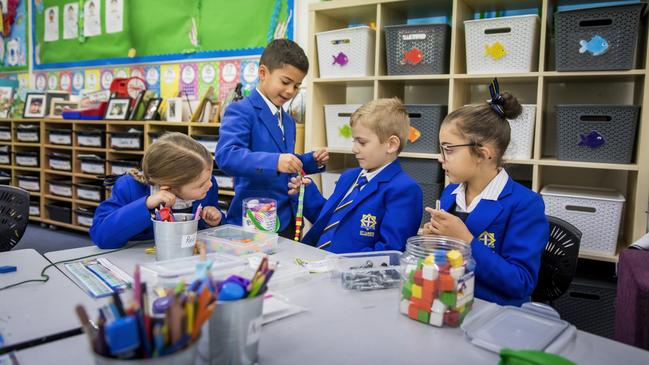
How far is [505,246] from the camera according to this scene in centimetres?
120

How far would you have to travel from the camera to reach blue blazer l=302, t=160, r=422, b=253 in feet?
4.50

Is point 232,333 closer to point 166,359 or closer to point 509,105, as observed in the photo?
point 166,359

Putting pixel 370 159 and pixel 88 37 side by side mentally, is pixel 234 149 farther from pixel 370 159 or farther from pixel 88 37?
pixel 88 37

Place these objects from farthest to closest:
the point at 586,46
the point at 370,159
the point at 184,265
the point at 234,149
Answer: the point at 586,46, the point at 234,149, the point at 370,159, the point at 184,265

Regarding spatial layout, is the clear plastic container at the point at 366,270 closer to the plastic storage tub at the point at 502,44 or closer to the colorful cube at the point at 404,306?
the colorful cube at the point at 404,306

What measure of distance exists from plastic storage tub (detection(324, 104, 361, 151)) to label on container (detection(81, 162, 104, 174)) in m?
2.17

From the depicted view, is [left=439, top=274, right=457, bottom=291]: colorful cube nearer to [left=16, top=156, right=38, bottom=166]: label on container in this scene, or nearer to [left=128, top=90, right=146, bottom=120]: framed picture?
[left=128, top=90, right=146, bottom=120]: framed picture

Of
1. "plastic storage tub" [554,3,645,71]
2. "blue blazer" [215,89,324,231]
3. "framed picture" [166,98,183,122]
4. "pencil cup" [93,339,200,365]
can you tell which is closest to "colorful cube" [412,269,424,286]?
"pencil cup" [93,339,200,365]

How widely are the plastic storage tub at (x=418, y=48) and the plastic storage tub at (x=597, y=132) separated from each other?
0.61 m

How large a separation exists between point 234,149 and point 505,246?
978 millimetres

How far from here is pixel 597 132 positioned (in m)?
2.07

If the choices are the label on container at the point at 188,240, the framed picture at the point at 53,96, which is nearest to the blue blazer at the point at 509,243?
the label on container at the point at 188,240

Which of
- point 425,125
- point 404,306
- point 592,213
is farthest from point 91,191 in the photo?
point 404,306

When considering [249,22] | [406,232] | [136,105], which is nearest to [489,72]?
[406,232]
